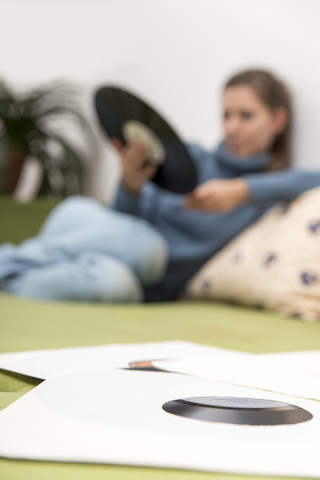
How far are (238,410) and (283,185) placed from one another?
0.97 metres

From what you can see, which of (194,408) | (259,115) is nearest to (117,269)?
(259,115)

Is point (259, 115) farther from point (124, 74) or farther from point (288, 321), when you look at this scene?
point (124, 74)

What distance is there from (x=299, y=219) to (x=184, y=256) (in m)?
0.37

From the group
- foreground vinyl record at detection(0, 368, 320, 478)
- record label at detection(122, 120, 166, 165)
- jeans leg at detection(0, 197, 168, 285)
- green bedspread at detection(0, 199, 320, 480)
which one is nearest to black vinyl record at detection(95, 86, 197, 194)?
record label at detection(122, 120, 166, 165)

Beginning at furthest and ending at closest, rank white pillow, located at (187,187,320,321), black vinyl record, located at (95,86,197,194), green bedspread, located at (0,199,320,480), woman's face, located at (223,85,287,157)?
woman's face, located at (223,85,287,157) < black vinyl record, located at (95,86,197,194) < white pillow, located at (187,187,320,321) < green bedspread, located at (0,199,320,480)

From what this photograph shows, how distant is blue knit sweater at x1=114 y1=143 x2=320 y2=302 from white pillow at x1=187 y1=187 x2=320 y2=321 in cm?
4

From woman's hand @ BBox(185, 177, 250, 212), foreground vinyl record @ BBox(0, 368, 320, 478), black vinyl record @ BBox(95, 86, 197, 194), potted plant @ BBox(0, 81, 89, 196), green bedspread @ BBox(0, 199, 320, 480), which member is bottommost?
foreground vinyl record @ BBox(0, 368, 320, 478)

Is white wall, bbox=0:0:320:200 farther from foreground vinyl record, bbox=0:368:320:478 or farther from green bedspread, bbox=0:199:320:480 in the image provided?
foreground vinyl record, bbox=0:368:320:478

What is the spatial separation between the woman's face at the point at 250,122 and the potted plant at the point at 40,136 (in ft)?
3.18

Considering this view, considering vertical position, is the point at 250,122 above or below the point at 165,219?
above

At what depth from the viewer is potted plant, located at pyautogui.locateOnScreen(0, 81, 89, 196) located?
2.48m

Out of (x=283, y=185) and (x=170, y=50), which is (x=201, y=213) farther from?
(x=170, y=50)

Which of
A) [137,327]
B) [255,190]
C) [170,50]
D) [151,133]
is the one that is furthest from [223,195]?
[170,50]

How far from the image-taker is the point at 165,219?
1.75 m
